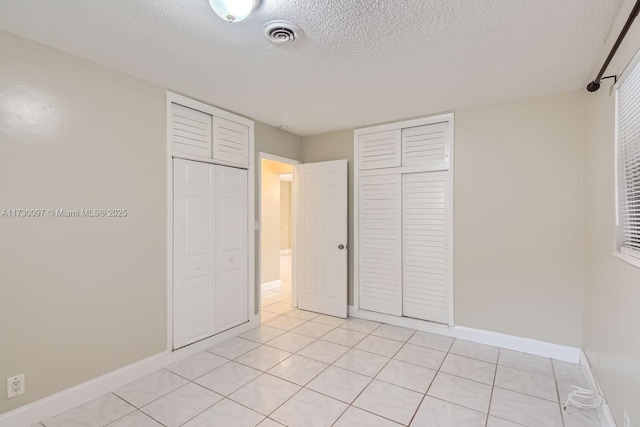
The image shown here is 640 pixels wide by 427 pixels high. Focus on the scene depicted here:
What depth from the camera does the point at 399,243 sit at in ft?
12.3

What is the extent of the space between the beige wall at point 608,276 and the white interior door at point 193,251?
→ 126 inches

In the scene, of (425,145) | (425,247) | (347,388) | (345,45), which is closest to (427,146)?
(425,145)

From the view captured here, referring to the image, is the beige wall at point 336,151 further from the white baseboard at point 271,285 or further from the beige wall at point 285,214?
the beige wall at point 285,214

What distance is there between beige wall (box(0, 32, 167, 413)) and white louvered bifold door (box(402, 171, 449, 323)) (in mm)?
2689

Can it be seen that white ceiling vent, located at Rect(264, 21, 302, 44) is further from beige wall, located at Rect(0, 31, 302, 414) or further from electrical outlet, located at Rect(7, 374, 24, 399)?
electrical outlet, located at Rect(7, 374, 24, 399)

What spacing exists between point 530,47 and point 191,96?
2.85 m

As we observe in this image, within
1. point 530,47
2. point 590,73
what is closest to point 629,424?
point 530,47

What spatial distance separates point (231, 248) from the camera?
3.43 metres

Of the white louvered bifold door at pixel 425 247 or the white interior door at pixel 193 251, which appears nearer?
the white interior door at pixel 193 251

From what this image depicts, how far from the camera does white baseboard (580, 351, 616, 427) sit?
1897 mm

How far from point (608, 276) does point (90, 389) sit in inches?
149

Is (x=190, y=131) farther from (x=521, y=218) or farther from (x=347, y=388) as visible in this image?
(x=521, y=218)

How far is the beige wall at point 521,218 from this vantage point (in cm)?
282

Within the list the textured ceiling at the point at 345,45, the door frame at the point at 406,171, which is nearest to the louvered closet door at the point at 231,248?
the textured ceiling at the point at 345,45
